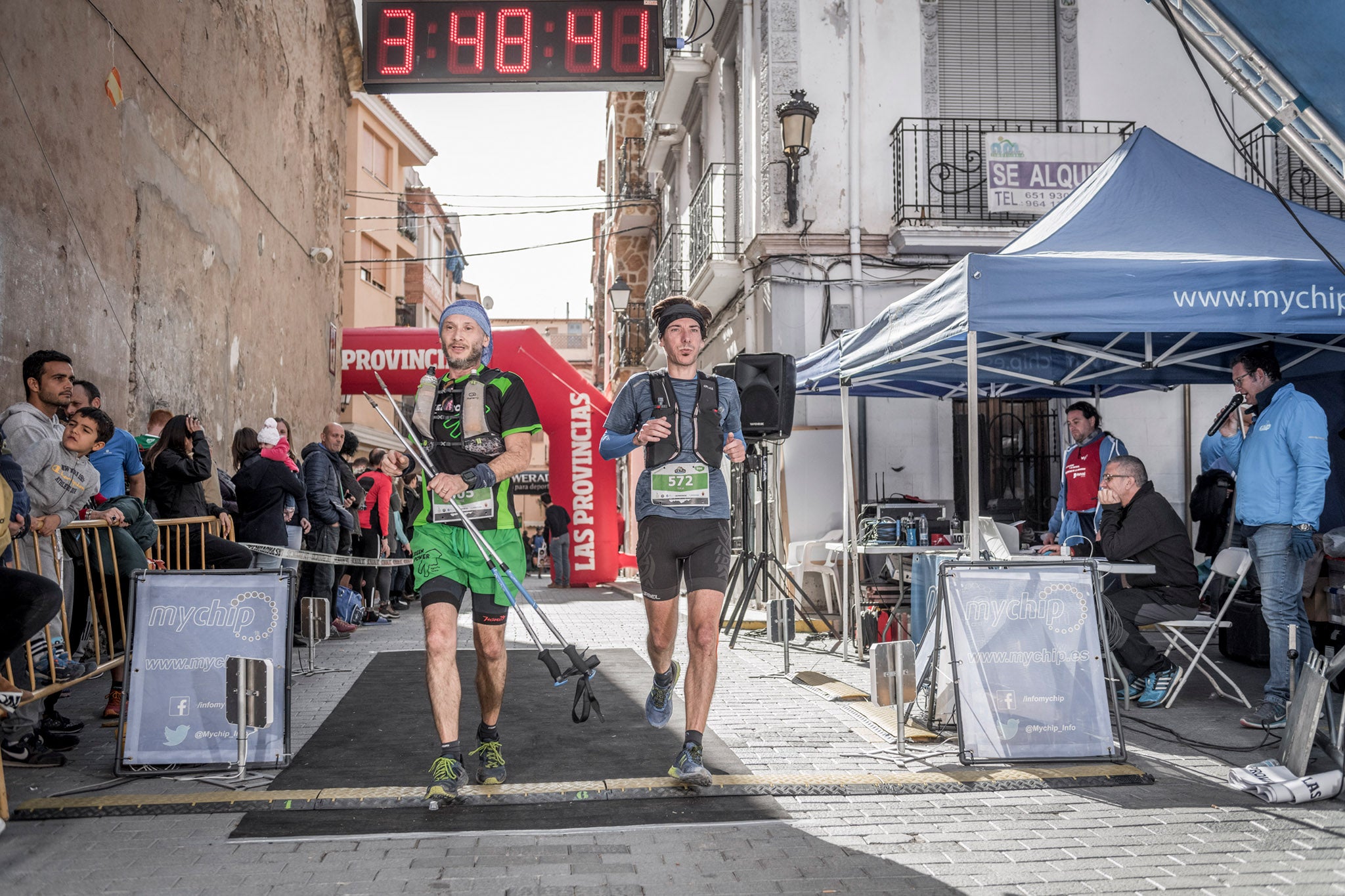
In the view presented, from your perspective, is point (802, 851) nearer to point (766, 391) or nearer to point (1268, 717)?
point (1268, 717)

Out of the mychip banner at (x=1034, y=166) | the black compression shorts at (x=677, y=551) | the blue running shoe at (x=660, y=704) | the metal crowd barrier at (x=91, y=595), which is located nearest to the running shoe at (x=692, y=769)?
the blue running shoe at (x=660, y=704)

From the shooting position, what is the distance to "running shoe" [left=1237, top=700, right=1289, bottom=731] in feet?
20.0

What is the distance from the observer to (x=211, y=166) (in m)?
12.0

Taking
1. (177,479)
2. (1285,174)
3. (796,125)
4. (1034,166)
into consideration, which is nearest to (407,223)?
(796,125)

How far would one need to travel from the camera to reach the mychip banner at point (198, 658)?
5055mm

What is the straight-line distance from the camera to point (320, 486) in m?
10.9

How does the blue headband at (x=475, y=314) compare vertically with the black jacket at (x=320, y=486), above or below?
above

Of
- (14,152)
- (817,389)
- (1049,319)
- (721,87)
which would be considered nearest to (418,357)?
(721,87)

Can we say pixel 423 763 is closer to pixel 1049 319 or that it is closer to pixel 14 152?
pixel 1049 319

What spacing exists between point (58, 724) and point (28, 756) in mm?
708

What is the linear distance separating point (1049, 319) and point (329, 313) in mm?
15190

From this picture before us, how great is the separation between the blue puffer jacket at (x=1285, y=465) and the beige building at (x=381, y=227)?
24.5 m

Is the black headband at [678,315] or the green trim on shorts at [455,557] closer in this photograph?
the green trim on shorts at [455,557]

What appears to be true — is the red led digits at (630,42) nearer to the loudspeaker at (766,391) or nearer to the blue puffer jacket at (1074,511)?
the loudspeaker at (766,391)
